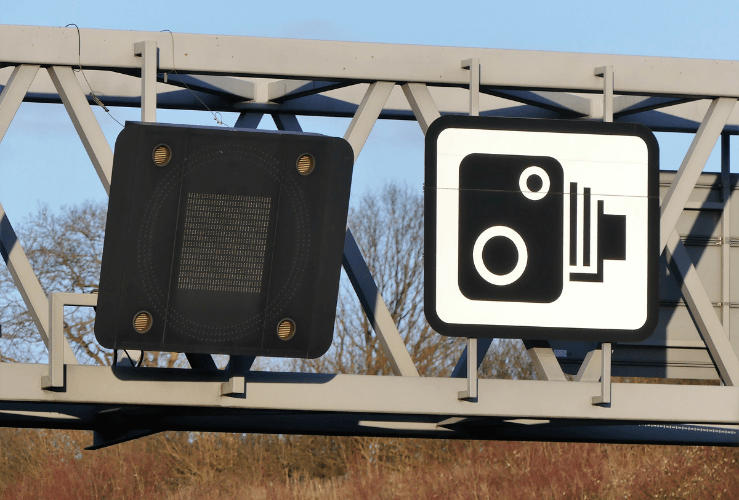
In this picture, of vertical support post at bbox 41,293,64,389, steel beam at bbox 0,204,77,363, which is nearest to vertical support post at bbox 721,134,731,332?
steel beam at bbox 0,204,77,363

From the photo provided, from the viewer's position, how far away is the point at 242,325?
17.9ft

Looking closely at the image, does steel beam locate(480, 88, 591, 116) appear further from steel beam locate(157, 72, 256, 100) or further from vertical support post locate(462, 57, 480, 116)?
steel beam locate(157, 72, 256, 100)

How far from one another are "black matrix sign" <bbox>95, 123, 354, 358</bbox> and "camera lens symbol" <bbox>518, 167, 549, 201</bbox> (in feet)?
4.13

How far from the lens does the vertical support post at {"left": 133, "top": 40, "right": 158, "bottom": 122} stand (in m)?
6.32

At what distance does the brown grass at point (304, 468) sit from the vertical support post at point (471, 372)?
86.2 ft

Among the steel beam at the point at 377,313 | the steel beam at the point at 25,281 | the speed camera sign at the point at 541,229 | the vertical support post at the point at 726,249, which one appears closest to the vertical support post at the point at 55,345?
the steel beam at the point at 25,281

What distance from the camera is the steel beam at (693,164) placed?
22.7 feet

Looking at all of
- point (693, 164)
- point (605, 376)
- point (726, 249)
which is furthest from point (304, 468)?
point (605, 376)

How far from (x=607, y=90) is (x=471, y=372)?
1.78 m

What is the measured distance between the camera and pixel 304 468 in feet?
126

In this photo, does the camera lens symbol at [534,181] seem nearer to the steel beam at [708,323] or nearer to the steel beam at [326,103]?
the steel beam at [708,323]

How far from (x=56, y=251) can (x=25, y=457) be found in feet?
26.9

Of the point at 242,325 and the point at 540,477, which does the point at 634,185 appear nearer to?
the point at 242,325

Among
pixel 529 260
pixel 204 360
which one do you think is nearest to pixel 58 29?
pixel 204 360
